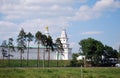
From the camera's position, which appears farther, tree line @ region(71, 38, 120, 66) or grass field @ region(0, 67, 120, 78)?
tree line @ region(71, 38, 120, 66)

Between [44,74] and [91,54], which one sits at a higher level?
[91,54]

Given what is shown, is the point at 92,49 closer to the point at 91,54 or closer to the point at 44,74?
the point at 91,54

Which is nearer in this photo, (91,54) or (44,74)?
(44,74)

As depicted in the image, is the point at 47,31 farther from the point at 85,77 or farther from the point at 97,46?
the point at 85,77

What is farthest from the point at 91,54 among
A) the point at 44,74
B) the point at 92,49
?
the point at 44,74

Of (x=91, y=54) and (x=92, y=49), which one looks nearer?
(x=91, y=54)

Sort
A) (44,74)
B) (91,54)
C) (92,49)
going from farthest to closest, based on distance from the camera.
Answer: (92,49) < (91,54) < (44,74)

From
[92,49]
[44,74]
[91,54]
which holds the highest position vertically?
[92,49]

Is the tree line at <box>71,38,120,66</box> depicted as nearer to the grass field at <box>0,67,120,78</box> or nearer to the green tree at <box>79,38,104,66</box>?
the green tree at <box>79,38,104,66</box>

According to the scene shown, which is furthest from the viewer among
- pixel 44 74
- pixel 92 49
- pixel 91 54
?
pixel 92 49

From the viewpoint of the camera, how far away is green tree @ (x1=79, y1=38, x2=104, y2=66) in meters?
94.6

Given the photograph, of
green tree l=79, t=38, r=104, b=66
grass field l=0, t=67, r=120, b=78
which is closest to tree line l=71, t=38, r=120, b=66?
green tree l=79, t=38, r=104, b=66

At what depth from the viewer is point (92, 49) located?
3797 inches

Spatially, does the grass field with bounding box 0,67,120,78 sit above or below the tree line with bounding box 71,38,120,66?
below
